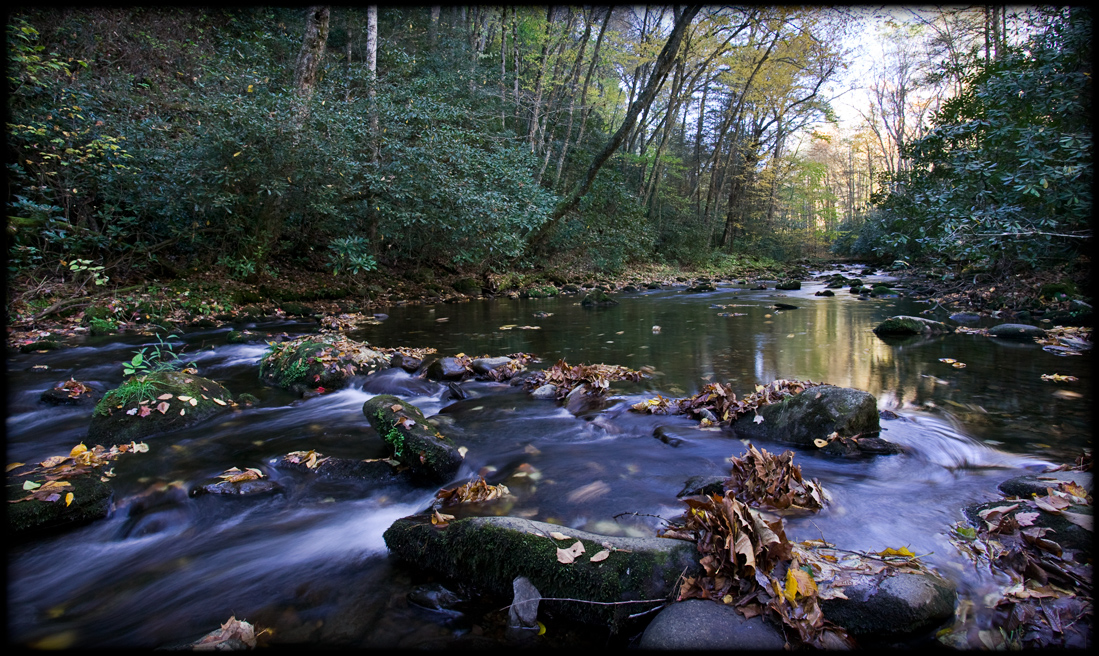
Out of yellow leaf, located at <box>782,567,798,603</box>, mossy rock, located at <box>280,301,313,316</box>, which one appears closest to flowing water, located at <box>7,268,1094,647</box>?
yellow leaf, located at <box>782,567,798,603</box>

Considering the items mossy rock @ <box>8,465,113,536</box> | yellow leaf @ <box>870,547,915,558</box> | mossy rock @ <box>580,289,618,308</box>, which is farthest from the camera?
mossy rock @ <box>580,289,618,308</box>

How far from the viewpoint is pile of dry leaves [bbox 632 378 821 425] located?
15.3 ft

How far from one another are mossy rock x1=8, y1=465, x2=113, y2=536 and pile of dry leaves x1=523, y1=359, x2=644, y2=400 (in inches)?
154

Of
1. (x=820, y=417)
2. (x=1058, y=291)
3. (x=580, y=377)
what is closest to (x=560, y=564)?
(x=820, y=417)

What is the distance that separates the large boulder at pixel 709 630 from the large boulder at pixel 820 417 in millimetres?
2536

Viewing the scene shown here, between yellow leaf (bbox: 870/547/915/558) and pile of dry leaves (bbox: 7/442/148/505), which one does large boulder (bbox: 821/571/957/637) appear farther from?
pile of dry leaves (bbox: 7/442/148/505)

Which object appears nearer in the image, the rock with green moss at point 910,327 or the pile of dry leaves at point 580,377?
the pile of dry leaves at point 580,377

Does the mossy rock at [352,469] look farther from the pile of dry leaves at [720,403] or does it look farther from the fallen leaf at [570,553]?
the pile of dry leaves at [720,403]

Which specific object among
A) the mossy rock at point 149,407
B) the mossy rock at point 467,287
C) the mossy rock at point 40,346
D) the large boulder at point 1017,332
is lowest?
the large boulder at point 1017,332

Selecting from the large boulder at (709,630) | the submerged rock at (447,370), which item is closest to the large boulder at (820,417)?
the large boulder at (709,630)

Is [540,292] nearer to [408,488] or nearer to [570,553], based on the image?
[408,488]

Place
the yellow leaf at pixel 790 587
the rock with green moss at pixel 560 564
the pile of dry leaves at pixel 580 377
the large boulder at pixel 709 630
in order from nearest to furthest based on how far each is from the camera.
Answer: the large boulder at pixel 709 630
the yellow leaf at pixel 790 587
the rock with green moss at pixel 560 564
the pile of dry leaves at pixel 580 377

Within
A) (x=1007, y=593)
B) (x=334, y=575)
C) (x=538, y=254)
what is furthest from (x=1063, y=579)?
(x=538, y=254)

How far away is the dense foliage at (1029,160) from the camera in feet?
25.1
